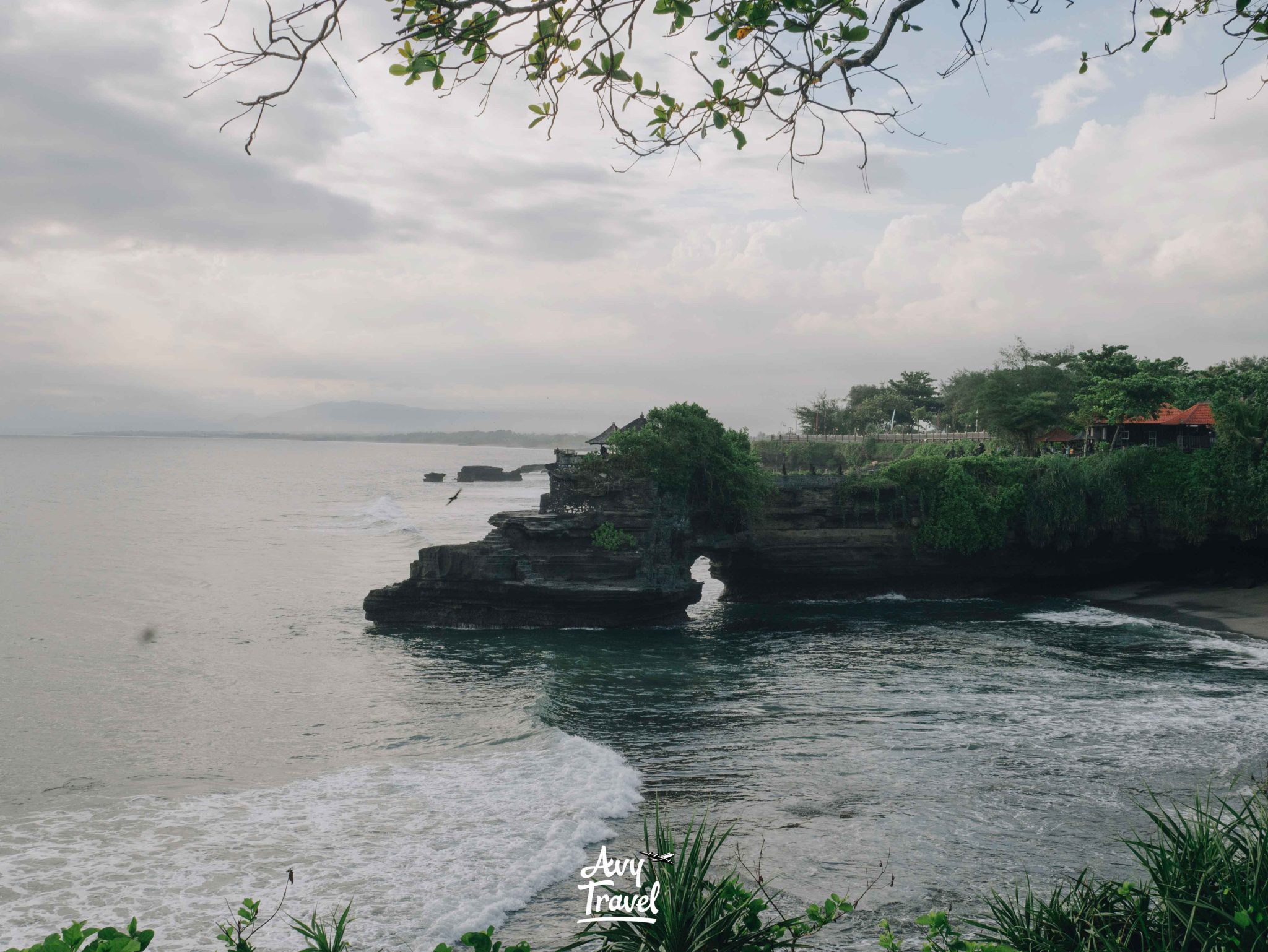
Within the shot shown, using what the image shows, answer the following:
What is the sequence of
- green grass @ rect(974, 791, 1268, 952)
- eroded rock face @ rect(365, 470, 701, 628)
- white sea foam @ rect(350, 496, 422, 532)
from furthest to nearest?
white sea foam @ rect(350, 496, 422, 532)
eroded rock face @ rect(365, 470, 701, 628)
green grass @ rect(974, 791, 1268, 952)

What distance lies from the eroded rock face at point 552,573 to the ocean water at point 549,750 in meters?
0.99

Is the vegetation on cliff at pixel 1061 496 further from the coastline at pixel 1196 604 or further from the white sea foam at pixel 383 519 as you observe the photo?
the white sea foam at pixel 383 519

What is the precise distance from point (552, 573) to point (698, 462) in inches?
228

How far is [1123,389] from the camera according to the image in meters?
30.9

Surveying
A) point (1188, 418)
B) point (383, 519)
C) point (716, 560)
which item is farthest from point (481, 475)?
point (1188, 418)

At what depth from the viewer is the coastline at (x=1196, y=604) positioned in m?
23.2

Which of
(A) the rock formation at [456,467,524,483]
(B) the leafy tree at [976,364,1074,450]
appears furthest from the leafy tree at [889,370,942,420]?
(A) the rock formation at [456,467,524,483]

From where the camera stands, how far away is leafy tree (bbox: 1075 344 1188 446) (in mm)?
30938

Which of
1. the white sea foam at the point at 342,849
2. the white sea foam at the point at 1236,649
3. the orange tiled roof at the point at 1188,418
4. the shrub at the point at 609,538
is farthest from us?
the orange tiled roof at the point at 1188,418

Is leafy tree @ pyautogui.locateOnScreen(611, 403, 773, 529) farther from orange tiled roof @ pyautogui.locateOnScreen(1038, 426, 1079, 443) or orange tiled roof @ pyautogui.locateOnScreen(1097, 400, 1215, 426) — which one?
orange tiled roof @ pyautogui.locateOnScreen(1038, 426, 1079, 443)

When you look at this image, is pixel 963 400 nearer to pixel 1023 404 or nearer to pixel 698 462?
pixel 1023 404

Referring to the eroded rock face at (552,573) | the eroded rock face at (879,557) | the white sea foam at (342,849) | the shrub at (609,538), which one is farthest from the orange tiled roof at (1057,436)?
the white sea foam at (342,849)

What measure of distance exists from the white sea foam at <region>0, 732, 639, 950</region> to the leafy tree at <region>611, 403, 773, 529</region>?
13505 millimetres

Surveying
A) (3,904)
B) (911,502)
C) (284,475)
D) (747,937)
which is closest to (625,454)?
(911,502)
